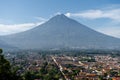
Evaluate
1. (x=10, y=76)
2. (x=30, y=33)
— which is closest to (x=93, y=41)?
(x=30, y=33)

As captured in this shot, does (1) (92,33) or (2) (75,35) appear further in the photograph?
(1) (92,33)

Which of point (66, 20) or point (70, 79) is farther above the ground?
point (66, 20)

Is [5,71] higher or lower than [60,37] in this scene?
lower

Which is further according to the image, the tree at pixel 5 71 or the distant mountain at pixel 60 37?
the distant mountain at pixel 60 37

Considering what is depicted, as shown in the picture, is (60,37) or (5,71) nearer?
(5,71)

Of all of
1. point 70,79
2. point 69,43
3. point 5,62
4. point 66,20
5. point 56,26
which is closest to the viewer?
point 5,62

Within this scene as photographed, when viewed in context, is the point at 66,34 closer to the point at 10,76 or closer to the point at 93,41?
the point at 93,41

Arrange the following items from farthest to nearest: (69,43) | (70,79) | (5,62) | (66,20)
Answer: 1. (66,20)
2. (69,43)
3. (70,79)
4. (5,62)

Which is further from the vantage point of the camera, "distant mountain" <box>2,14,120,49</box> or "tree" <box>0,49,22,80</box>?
"distant mountain" <box>2,14,120,49</box>
